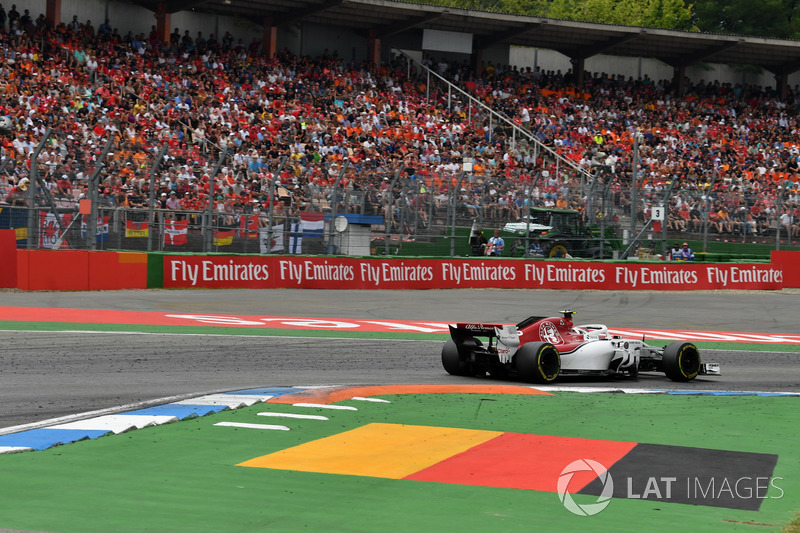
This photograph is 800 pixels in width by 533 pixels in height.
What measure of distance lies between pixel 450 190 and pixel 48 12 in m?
17.5

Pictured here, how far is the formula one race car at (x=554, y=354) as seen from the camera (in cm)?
1209

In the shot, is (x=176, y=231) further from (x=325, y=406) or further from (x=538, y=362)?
(x=325, y=406)

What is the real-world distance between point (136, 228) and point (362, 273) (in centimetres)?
605

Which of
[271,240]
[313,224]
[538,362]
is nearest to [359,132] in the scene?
[313,224]

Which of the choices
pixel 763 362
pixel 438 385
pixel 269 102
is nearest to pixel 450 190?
pixel 269 102

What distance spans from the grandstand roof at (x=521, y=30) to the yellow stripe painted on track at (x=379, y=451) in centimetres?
3347

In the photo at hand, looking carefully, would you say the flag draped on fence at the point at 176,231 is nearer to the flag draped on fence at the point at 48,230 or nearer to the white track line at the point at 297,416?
the flag draped on fence at the point at 48,230

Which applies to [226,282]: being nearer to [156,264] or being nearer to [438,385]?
[156,264]

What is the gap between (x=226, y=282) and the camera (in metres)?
24.7

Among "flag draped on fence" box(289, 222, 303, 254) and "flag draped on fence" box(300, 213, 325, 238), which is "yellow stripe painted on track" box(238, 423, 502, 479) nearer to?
"flag draped on fence" box(289, 222, 303, 254)

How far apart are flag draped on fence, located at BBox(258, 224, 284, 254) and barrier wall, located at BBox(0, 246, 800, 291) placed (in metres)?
0.30

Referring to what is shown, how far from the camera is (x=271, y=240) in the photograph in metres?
25.5

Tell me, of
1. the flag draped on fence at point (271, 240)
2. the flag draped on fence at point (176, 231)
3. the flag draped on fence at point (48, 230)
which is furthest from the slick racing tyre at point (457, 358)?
the flag draped on fence at point (271, 240)

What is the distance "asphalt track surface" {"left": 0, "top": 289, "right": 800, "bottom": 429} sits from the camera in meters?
10.8
